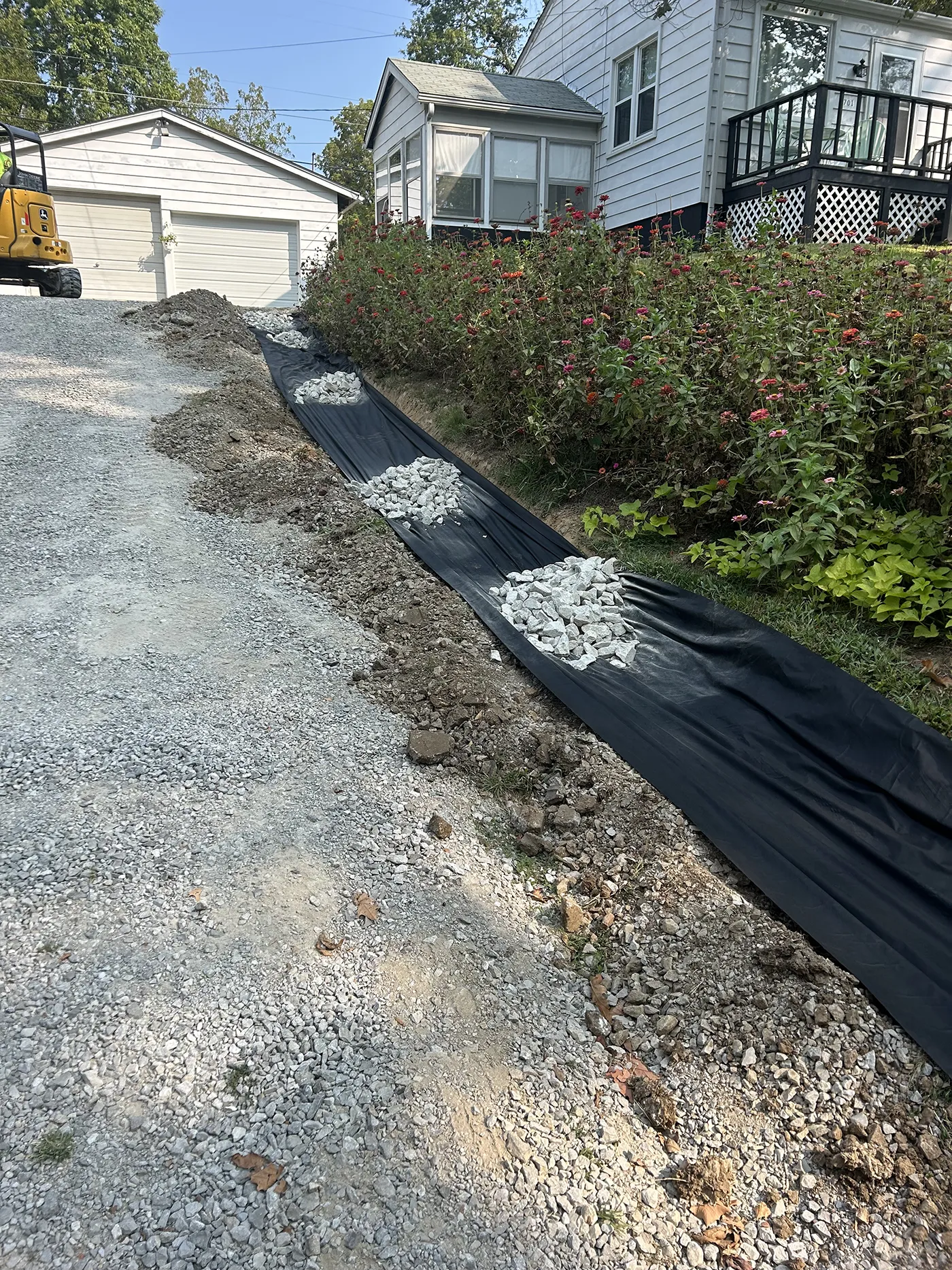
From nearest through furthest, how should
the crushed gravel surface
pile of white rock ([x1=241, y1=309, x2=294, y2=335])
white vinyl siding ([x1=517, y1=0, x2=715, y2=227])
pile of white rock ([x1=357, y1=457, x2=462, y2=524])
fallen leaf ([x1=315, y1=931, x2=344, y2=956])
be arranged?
the crushed gravel surface < fallen leaf ([x1=315, y1=931, x2=344, y2=956]) < pile of white rock ([x1=357, y1=457, x2=462, y2=524]) < white vinyl siding ([x1=517, y1=0, x2=715, y2=227]) < pile of white rock ([x1=241, y1=309, x2=294, y2=335])

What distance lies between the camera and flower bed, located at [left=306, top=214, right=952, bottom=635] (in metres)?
3.56

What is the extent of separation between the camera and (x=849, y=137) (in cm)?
1107

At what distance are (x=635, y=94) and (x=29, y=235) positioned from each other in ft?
29.6

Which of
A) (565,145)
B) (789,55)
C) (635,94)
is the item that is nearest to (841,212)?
(789,55)

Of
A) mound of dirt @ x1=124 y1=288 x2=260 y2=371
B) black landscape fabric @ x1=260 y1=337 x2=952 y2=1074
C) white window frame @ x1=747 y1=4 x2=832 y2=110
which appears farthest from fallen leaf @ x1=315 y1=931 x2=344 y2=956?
white window frame @ x1=747 y1=4 x2=832 y2=110

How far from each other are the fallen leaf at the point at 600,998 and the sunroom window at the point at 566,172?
13.6m

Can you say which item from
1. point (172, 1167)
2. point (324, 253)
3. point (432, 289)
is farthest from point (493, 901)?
point (324, 253)

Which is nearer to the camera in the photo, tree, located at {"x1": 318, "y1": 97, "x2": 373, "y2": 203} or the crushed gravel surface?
the crushed gravel surface

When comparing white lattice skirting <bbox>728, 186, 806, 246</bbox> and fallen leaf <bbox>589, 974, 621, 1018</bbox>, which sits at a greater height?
white lattice skirting <bbox>728, 186, 806, 246</bbox>

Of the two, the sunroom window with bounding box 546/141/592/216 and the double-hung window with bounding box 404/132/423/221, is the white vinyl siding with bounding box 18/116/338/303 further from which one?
the sunroom window with bounding box 546/141/592/216

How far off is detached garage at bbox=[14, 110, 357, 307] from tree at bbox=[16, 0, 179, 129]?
2047cm

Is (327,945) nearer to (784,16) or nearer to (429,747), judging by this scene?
(429,747)

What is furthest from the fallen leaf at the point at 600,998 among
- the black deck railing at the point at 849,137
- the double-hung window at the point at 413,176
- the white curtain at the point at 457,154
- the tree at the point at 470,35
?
the tree at the point at 470,35

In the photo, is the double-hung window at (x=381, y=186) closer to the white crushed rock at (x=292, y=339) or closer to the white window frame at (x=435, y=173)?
the white window frame at (x=435, y=173)
